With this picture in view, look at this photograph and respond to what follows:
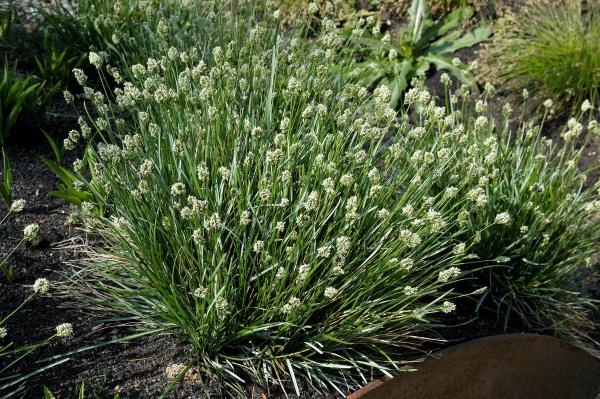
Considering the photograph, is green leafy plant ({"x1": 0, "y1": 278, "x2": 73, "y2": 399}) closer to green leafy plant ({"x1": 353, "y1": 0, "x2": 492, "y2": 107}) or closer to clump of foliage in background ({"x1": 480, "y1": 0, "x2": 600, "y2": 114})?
green leafy plant ({"x1": 353, "y1": 0, "x2": 492, "y2": 107})

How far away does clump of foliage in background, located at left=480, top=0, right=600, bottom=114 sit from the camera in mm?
5496

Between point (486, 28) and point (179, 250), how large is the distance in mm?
4360

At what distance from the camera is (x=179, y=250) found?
2729 mm

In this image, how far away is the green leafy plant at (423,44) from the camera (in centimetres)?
595

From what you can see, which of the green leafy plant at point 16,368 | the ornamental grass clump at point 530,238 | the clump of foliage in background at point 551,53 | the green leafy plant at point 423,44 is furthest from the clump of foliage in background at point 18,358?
the clump of foliage in background at point 551,53

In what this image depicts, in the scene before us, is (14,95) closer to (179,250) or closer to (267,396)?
(179,250)

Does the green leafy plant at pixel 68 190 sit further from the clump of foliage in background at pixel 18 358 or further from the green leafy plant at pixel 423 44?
the green leafy plant at pixel 423 44

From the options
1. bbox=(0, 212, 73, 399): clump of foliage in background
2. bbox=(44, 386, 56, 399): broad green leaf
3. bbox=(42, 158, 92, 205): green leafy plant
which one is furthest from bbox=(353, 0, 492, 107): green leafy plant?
bbox=(44, 386, 56, 399): broad green leaf

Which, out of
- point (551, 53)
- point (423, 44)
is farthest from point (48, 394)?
point (423, 44)

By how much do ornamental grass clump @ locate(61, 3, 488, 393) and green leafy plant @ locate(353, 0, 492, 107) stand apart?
278cm

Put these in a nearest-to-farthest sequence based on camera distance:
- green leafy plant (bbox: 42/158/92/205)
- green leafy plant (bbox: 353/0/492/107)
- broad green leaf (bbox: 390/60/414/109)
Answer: green leafy plant (bbox: 42/158/92/205) → broad green leaf (bbox: 390/60/414/109) → green leafy plant (bbox: 353/0/492/107)

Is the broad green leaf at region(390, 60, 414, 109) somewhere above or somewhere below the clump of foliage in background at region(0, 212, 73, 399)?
below

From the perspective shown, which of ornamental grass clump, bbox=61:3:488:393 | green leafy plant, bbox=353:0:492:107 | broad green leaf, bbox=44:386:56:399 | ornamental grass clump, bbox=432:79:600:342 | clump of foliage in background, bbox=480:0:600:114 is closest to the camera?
broad green leaf, bbox=44:386:56:399

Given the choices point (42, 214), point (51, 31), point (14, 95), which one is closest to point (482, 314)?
point (42, 214)
